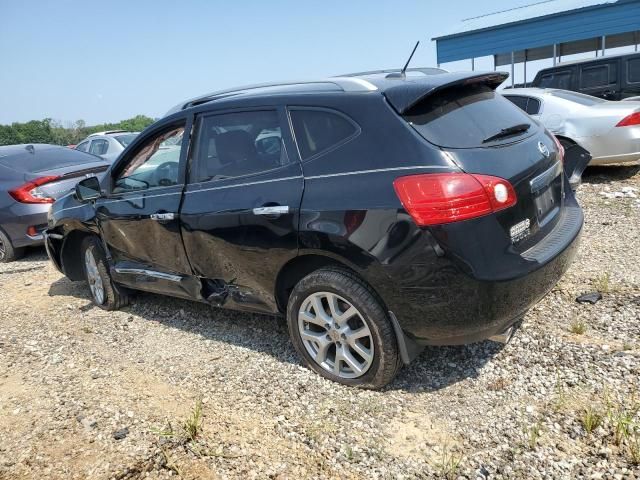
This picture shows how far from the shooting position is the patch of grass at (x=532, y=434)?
7.89 ft

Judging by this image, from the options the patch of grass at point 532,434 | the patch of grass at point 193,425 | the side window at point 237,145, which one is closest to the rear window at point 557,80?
the side window at point 237,145

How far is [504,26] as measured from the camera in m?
19.5

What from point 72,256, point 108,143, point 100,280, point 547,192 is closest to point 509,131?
point 547,192

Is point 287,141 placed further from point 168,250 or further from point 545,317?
point 545,317

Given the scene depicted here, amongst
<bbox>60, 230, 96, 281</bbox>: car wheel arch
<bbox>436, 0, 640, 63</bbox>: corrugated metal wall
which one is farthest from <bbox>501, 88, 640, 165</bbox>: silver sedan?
<bbox>436, 0, 640, 63</bbox>: corrugated metal wall

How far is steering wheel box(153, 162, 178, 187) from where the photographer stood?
3.76 meters

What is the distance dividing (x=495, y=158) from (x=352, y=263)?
0.94 m

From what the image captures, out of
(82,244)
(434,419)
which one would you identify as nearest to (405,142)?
(434,419)

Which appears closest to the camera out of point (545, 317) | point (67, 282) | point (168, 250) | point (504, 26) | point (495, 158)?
point (495, 158)

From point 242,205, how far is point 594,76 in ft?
32.8

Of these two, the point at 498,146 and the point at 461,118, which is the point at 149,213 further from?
the point at 498,146

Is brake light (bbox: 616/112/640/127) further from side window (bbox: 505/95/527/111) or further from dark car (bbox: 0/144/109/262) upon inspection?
dark car (bbox: 0/144/109/262)

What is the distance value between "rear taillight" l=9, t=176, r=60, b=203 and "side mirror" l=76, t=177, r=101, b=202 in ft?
9.15

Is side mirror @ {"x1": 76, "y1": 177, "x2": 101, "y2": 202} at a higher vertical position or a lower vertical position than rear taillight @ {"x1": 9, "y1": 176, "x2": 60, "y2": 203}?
higher
